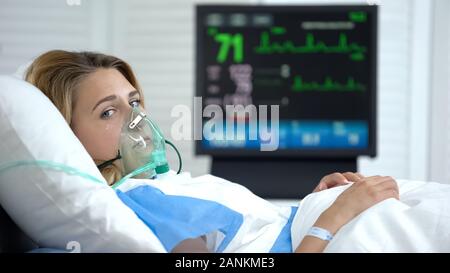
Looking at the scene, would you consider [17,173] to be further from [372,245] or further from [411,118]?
[411,118]

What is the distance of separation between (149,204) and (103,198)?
12 cm

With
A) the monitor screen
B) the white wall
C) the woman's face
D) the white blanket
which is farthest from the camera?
the monitor screen

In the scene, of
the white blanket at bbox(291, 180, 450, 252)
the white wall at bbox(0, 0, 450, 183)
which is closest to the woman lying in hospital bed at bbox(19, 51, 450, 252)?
the white blanket at bbox(291, 180, 450, 252)

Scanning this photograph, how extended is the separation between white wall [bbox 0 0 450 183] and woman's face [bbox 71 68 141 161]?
0.47 m

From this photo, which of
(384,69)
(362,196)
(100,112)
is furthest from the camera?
(384,69)

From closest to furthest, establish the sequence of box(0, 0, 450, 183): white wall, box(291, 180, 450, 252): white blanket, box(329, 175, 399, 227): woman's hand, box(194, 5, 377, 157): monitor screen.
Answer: box(291, 180, 450, 252): white blanket < box(329, 175, 399, 227): woman's hand < box(0, 0, 450, 183): white wall < box(194, 5, 377, 157): monitor screen

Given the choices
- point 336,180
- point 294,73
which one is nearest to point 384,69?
point 294,73

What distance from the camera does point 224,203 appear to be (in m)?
0.99

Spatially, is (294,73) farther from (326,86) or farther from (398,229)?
(398,229)

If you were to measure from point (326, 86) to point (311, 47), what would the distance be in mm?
187

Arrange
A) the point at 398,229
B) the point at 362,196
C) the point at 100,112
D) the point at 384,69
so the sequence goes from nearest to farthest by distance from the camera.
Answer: the point at 398,229 < the point at 362,196 < the point at 100,112 < the point at 384,69

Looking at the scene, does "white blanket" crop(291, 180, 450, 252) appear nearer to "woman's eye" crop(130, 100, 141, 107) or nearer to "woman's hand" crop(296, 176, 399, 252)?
"woman's hand" crop(296, 176, 399, 252)

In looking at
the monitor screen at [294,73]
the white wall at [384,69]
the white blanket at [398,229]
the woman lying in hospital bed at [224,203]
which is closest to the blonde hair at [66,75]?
the woman lying in hospital bed at [224,203]

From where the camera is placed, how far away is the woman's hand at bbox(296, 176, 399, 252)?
0.82 metres
